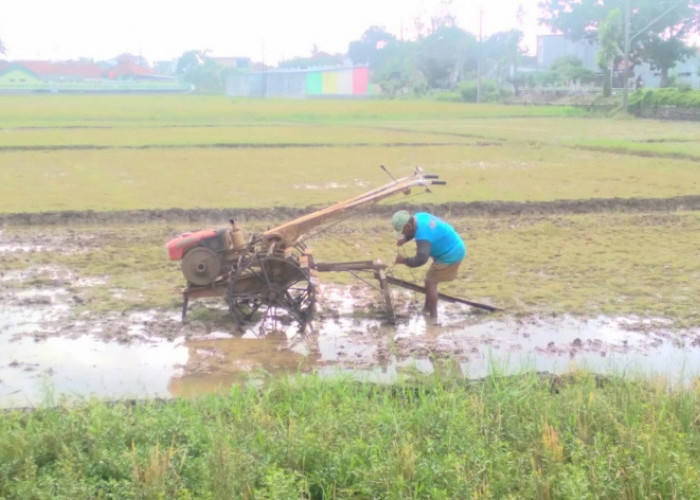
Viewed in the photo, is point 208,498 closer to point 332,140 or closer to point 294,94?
point 332,140

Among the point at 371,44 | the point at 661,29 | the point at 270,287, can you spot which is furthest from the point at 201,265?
the point at 371,44

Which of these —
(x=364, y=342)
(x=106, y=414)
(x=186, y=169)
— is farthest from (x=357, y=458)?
(x=186, y=169)

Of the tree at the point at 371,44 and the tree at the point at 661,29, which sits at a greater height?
the tree at the point at 371,44

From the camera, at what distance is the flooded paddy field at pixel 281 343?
697 centimetres

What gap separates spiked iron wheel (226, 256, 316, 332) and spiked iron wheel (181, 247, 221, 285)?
18cm

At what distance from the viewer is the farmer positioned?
27.1 ft

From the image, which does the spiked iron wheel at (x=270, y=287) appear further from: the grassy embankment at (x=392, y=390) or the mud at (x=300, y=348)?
the grassy embankment at (x=392, y=390)

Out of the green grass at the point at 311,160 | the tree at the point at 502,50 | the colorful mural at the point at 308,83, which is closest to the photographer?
the green grass at the point at 311,160

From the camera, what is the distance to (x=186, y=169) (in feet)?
65.3

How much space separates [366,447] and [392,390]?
1394mm

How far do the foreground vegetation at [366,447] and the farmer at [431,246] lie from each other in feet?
8.84

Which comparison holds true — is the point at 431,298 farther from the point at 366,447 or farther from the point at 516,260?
the point at 366,447

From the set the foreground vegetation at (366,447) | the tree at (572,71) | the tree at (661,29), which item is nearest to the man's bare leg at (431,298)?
Answer: the foreground vegetation at (366,447)

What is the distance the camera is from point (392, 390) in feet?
19.9
